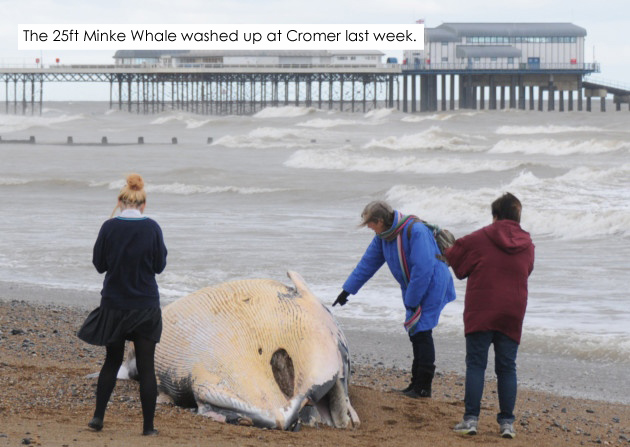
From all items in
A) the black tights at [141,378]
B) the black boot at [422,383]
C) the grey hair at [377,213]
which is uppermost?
the grey hair at [377,213]

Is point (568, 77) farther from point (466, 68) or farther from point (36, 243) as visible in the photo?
point (36, 243)

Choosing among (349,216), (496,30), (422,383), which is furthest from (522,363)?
(496,30)

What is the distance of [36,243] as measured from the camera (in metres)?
15.4

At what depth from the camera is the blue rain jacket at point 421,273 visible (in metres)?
5.53

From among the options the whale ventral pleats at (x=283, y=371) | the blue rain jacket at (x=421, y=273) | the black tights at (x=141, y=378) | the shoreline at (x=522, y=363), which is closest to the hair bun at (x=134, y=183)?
the black tights at (x=141, y=378)

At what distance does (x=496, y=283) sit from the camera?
494cm

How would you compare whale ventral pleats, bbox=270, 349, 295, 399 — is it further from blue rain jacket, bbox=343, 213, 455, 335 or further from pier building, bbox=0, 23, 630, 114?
pier building, bbox=0, 23, 630, 114

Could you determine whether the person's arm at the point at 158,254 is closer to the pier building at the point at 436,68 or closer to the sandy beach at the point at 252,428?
the sandy beach at the point at 252,428

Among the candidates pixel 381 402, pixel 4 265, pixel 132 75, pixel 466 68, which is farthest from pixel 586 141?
pixel 132 75

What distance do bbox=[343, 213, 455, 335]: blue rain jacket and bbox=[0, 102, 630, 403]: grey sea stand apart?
5.55 ft

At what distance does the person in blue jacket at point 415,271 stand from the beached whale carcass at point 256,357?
51 cm

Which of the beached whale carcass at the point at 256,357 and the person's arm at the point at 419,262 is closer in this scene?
the beached whale carcass at the point at 256,357

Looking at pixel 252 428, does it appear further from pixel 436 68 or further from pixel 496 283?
pixel 436 68

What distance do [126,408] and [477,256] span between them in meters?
1.82
